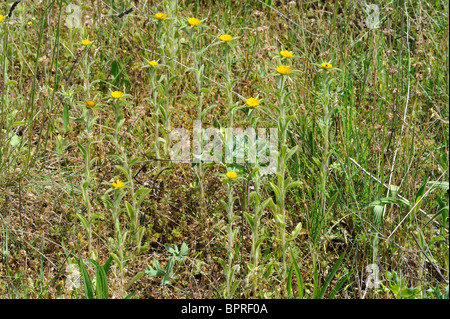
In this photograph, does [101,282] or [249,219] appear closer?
[101,282]

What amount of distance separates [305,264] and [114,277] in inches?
31.8

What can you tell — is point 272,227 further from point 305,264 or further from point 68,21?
point 68,21

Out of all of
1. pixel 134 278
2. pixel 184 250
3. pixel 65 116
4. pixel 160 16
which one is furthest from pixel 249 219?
pixel 65 116

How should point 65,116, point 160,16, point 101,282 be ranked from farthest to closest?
1. point 65,116
2. point 160,16
3. point 101,282

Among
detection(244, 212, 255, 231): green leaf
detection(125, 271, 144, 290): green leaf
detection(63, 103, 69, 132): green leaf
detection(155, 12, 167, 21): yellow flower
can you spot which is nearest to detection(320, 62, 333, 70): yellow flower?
detection(244, 212, 255, 231): green leaf

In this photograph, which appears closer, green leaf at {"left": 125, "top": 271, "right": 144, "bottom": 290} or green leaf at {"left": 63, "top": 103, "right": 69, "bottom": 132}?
green leaf at {"left": 125, "top": 271, "right": 144, "bottom": 290}

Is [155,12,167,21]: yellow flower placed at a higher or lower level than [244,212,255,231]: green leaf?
higher

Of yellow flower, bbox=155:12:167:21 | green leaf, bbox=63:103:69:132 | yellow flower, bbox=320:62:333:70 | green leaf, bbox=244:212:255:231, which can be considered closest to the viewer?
green leaf, bbox=244:212:255:231

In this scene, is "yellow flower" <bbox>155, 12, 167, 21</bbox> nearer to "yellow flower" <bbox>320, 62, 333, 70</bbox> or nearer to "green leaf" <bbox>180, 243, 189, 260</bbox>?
"yellow flower" <bbox>320, 62, 333, 70</bbox>

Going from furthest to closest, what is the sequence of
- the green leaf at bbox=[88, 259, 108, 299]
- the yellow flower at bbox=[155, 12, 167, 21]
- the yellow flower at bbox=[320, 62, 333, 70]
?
the yellow flower at bbox=[155, 12, 167, 21] → the yellow flower at bbox=[320, 62, 333, 70] → the green leaf at bbox=[88, 259, 108, 299]

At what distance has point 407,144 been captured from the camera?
2207 mm

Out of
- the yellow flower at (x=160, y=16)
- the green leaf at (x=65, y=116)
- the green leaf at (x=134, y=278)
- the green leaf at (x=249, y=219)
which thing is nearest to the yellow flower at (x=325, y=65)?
the green leaf at (x=249, y=219)

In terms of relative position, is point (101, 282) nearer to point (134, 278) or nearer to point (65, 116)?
point (134, 278)

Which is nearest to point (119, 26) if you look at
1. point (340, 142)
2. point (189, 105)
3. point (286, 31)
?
point (189, 105)
